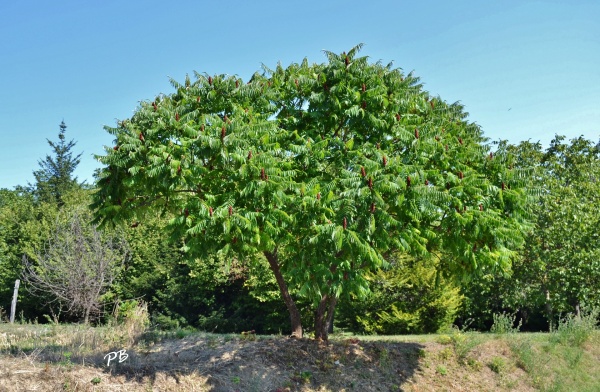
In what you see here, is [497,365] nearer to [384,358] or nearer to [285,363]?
[384,358]

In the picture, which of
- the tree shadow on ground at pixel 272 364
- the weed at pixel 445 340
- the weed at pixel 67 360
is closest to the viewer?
the weed at pixel 67 360

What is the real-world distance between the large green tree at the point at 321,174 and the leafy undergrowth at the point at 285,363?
2.57 m

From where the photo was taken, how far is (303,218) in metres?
9.02

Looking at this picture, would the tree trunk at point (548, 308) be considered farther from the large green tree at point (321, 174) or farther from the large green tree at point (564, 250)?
the large green tree at point (321, 174)

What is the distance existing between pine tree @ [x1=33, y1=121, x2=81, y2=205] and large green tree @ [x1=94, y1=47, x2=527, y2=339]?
37647mm

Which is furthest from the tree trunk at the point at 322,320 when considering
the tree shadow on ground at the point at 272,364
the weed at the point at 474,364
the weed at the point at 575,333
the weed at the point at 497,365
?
the weed at the point at 575,333

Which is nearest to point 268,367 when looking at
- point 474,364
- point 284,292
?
point 284,292

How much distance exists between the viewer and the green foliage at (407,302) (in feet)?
62.8

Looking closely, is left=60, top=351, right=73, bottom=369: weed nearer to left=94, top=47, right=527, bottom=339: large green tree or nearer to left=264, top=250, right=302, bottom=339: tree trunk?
left=94, top=47, right=527, bottom=339: large green tree

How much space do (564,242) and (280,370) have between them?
43.4 ft

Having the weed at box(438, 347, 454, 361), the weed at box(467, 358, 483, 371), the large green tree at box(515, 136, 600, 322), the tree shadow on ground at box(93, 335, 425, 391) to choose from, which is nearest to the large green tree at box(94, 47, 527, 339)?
the tree shadow on ground at box(93, 335, 425, 391)

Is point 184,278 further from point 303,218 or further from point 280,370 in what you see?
point 303,218

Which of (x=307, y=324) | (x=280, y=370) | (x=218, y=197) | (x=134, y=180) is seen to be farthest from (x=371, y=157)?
(x=307, y=324)

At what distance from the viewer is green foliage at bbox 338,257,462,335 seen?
62.8 ft
